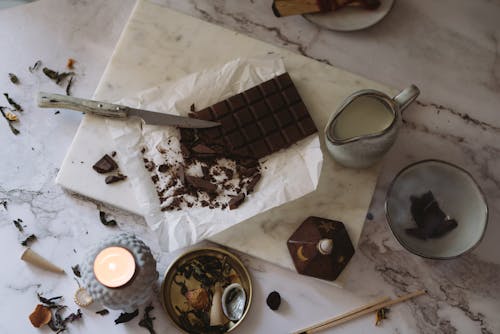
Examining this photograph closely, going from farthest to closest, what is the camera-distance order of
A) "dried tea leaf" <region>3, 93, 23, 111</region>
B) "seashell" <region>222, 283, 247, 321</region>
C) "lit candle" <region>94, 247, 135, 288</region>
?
1. "dried tea leaf" <region>3, 93, 23, 111</region>
2. "seashell" <region>222, 283, 247, 321</region>
3. "lit candle" <region>94, 247, 135, 288</region>

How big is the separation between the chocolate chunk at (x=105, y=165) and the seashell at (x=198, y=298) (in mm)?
320

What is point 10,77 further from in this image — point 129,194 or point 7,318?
point 7,318

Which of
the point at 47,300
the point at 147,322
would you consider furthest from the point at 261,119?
the point at 47,300

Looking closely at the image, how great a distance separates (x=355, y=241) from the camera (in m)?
1.16

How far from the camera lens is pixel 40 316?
1.12m

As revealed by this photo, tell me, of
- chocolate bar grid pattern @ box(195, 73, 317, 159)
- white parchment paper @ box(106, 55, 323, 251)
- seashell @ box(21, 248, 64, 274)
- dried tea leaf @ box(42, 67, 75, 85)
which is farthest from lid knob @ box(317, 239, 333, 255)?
dried tea leaf @ box(42, 67, 75, 85)

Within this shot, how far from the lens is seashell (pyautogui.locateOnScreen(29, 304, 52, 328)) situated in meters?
1.12

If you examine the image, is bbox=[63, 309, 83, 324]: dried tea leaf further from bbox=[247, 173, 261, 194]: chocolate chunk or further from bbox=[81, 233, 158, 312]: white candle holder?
bbox=[247, 173, 261, 194]: chocolate chunk

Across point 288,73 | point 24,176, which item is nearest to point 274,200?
point 288,73

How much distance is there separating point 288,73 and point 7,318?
824 mm

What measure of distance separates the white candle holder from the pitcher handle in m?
0.58

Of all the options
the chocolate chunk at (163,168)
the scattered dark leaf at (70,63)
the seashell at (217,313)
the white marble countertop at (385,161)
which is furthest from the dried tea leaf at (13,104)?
the seashell at (217,313)

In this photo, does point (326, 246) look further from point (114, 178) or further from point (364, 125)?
point (114, 178)

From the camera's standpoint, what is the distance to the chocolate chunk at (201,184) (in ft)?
3.75
